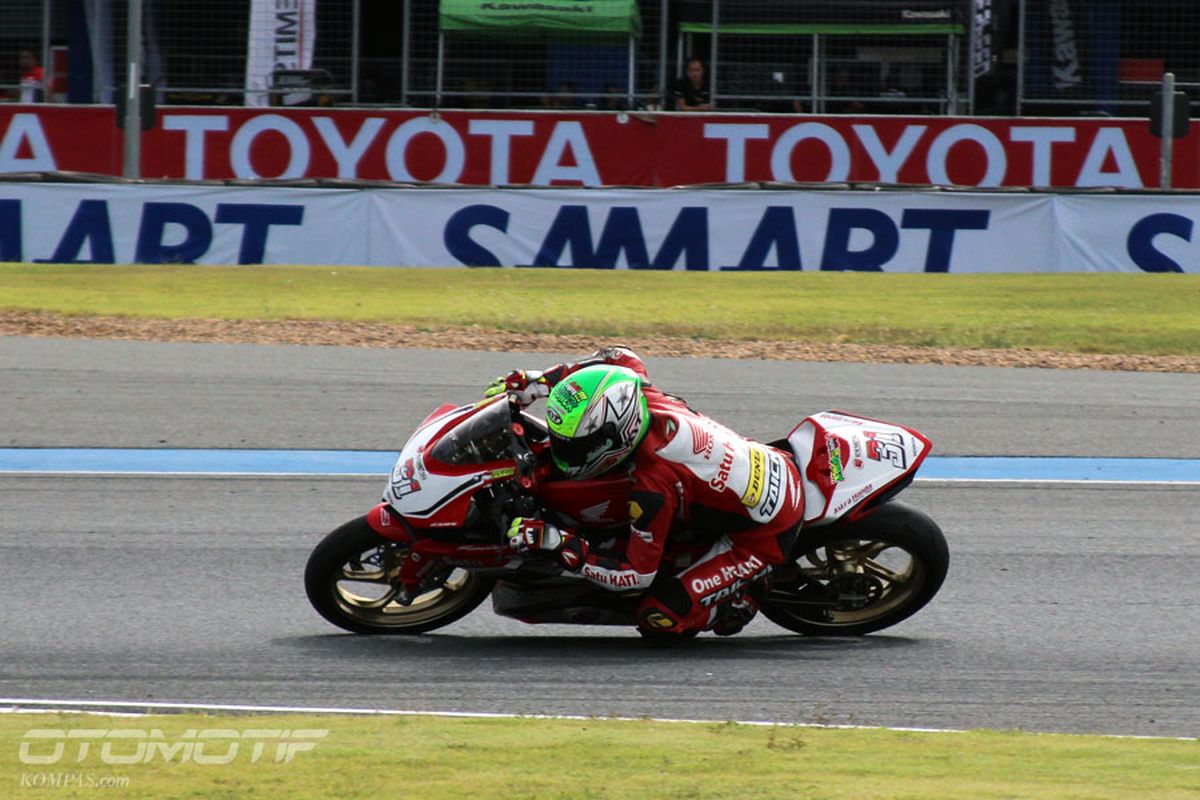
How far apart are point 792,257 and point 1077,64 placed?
8.15 metres

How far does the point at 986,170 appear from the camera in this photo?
74.3ft

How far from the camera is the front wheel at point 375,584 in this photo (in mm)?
6730

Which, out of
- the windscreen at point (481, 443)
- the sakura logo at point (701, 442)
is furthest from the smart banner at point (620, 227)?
the windscreen at point (481, 443)

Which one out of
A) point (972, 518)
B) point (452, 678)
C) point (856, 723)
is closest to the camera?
point (856, 723)

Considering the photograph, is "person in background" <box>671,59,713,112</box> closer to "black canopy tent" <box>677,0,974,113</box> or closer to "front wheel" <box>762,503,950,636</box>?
"black canopy tent" <box>677,0,974,113</box>

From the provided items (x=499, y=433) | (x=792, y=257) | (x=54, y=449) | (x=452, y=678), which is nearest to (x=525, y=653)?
(x=452, y=678)

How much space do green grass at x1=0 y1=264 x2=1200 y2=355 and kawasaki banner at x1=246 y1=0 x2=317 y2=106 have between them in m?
6.79

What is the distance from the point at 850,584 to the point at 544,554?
4.26 ft

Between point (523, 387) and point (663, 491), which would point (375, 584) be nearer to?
point (523, 387)

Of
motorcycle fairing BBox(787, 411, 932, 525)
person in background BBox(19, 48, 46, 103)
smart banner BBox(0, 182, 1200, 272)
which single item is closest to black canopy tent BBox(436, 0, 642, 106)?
person in background BBox(19, 48, 46, 103)

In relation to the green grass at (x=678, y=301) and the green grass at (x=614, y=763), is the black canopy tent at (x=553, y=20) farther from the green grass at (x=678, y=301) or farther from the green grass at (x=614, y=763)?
the green grass at (x=614, y=763)

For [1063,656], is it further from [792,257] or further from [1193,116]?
[1193,116]

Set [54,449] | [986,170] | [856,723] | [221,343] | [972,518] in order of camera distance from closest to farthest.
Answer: [856,723] → [972,518] → [54,449] → [221,343] → [986,170]

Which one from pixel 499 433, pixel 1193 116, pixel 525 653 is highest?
pixel 1193 116
